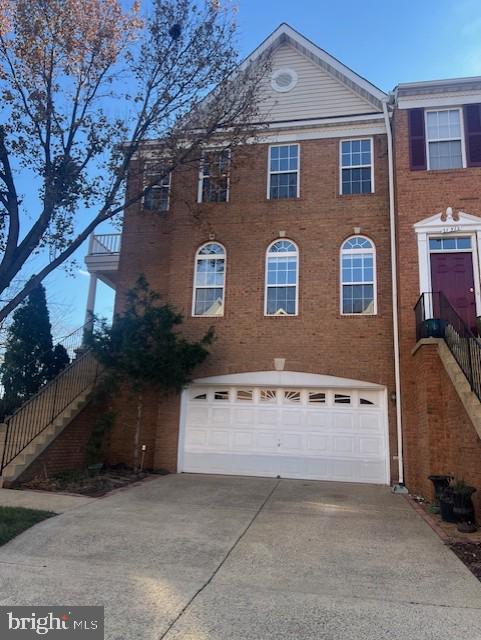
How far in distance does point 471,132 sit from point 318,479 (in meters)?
9.22

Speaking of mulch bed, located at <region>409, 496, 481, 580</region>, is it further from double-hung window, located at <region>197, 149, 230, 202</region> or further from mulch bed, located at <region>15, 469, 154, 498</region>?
double-hung window, located at <region>197, 149, 230, 202</region>

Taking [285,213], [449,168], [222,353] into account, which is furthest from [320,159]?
[222,353]

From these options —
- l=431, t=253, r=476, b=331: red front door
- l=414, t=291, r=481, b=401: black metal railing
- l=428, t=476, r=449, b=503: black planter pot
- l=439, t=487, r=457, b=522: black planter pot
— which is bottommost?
l=439, t=487, r=457, b=522: black planter pot

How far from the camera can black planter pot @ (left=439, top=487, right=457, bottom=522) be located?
7.17 metres

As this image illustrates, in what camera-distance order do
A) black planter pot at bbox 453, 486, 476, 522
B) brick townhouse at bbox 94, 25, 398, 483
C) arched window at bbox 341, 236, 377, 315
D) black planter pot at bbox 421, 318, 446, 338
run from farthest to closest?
arched window at bbox 341, 236, 377, 315, brick townhouse at bbox 94, 25, 398, 483, black planter pot at bbox 421, 318, 446, 338, black planter pot at bbox 453, 486, 476, 522

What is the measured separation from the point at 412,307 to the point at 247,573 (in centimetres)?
762

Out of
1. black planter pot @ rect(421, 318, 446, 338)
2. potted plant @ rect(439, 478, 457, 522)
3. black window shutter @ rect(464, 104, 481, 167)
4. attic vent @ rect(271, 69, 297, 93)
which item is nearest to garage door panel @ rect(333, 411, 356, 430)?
black planter pot @ rect(421, 318, 446, 338)

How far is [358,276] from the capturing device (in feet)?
40.5

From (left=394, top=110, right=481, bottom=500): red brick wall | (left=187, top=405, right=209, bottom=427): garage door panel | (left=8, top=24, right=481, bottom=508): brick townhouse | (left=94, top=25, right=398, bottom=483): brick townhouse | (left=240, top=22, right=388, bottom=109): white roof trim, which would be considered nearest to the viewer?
(left=394, top=110, right=481, bottom=500): red brick wall

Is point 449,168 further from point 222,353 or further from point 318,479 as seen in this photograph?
point 318,479

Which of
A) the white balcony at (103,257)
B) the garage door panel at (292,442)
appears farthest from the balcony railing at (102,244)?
the garage door panel at (292,442)

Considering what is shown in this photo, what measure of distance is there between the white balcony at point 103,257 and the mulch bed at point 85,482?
6719mm

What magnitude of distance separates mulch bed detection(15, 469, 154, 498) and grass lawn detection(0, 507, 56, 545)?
1801 millimetres

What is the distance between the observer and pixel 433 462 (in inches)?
352
